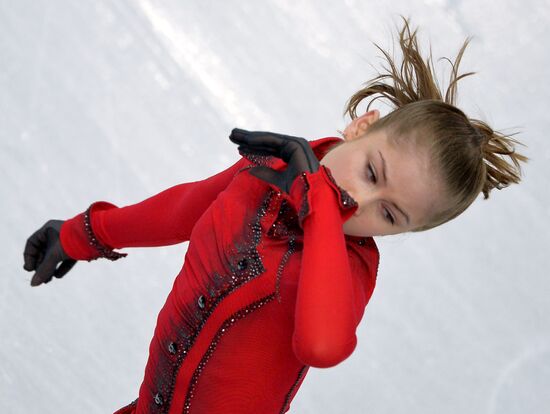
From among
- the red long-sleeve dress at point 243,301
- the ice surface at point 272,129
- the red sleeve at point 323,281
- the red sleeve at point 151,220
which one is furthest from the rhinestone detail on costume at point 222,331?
the ice surface at point 272,129

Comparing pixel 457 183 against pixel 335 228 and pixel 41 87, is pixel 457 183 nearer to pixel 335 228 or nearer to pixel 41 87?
pixel 335 228

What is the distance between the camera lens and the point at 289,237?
0.99 meters

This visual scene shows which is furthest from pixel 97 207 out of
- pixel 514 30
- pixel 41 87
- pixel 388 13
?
pixel 514 30

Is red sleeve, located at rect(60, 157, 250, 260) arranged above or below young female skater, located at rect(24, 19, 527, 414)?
above

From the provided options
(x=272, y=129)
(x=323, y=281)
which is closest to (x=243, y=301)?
(x=323, y=281)

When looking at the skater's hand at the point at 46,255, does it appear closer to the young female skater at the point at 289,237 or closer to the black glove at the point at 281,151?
the young female skater at the point at 289,237

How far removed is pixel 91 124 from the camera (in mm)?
1827

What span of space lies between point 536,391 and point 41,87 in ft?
4.53

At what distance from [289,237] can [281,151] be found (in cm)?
13

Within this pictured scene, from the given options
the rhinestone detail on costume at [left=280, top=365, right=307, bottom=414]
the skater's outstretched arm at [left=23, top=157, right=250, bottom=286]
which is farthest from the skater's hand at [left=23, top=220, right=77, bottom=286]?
the rhinestone detail on costume at [left=280, top=365, right=307, bottom=414]

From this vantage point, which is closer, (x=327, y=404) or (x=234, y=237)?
(x=234, y=237)

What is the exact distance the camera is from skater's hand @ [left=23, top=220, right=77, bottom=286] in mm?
1251

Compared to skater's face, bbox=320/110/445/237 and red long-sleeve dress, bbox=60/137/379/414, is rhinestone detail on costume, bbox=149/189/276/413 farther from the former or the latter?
skater's face, bbox=320/110/445/237

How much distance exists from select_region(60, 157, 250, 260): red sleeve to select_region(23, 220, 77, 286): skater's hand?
2 centimetres
